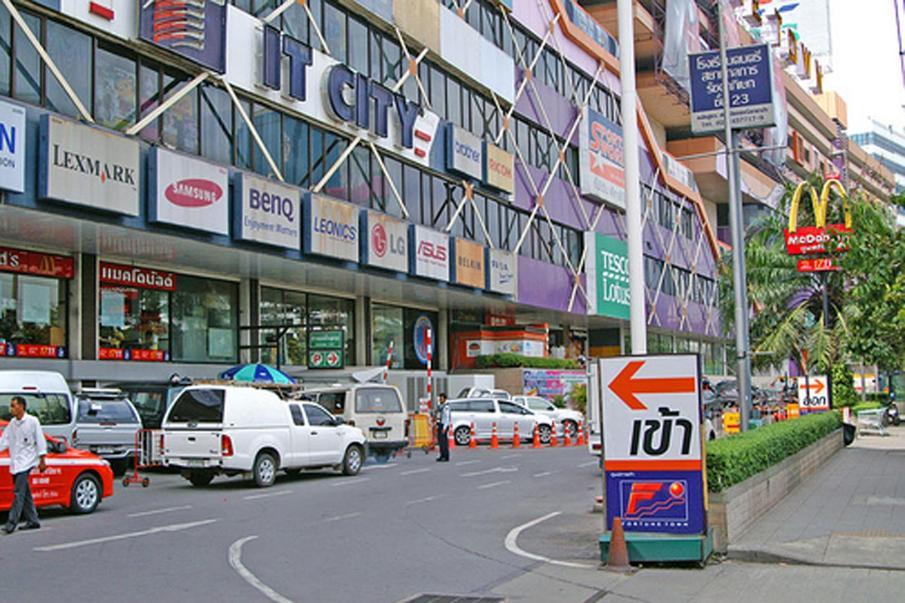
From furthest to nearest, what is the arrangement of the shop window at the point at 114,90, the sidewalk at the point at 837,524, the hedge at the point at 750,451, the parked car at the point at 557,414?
the parked car at the point at 557,414 → the shop window at the point at 114,90 → the hedge at the point at 750,451 → the sidewalk at the point at 837,524

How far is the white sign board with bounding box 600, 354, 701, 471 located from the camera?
11.2m

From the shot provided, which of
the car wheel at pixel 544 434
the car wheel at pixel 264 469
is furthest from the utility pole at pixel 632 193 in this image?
the car wheel at pixel 544 434

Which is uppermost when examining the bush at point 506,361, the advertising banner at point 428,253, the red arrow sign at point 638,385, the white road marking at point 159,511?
the advertising banner at point 428,253

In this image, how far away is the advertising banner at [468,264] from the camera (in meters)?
38.9

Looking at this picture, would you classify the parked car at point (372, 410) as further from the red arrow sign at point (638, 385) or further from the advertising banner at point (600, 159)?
the advertising banner at point (600, 159)

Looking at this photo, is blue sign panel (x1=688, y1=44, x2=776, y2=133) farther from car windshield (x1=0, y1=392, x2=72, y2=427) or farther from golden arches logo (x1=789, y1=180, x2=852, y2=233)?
car windshield (x1=0, y1=392, x2=72, y2=427)

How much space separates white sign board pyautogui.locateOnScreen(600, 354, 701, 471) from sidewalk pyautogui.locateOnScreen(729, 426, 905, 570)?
130 centimetres

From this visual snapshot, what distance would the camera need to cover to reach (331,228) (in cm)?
3156

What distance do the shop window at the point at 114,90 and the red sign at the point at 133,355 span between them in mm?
6512

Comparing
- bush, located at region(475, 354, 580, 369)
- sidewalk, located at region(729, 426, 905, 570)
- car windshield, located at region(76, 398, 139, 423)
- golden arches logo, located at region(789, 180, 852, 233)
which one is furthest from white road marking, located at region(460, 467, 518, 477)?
bush, located at region(475, 354, 580, 369)

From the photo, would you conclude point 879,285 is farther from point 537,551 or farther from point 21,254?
point 21,254

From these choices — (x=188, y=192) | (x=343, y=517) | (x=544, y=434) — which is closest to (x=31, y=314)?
(x=188, y=192)

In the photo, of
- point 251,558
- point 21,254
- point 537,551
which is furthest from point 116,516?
point 21,254

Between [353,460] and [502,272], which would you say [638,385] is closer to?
[353,460]
